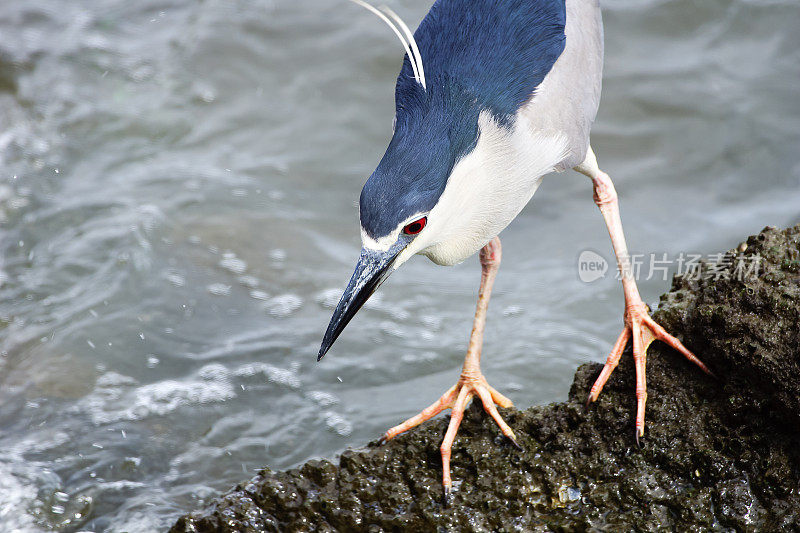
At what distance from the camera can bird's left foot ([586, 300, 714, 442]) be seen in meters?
2.60

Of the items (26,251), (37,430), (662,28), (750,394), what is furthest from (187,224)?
(662,28)

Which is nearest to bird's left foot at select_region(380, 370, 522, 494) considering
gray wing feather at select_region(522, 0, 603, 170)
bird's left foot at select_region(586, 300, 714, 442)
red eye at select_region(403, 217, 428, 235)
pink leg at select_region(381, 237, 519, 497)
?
pink leg at select_region(381, 237, 519, 497)

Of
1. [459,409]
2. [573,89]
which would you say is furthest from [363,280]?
[573,89]

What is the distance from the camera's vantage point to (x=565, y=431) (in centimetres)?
264

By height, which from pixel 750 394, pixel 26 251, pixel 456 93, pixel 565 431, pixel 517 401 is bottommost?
pixel 26 251

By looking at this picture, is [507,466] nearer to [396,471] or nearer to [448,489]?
[448,489]

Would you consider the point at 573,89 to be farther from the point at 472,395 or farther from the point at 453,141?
the point at 472,395

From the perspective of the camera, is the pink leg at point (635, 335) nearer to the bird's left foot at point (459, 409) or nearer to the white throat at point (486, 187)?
the bird's left foot at point (459, 409)

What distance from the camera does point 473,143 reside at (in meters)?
2.49

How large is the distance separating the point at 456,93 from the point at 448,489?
4.16 ft

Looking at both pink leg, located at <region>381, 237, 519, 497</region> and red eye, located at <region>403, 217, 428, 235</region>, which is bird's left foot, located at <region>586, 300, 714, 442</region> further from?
red eye, located at <region>403, 217, 428, 235</region>

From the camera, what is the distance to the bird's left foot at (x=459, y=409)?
266cm

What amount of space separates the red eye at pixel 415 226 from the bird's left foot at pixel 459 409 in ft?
2.48

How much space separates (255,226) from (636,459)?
11.5 feet
